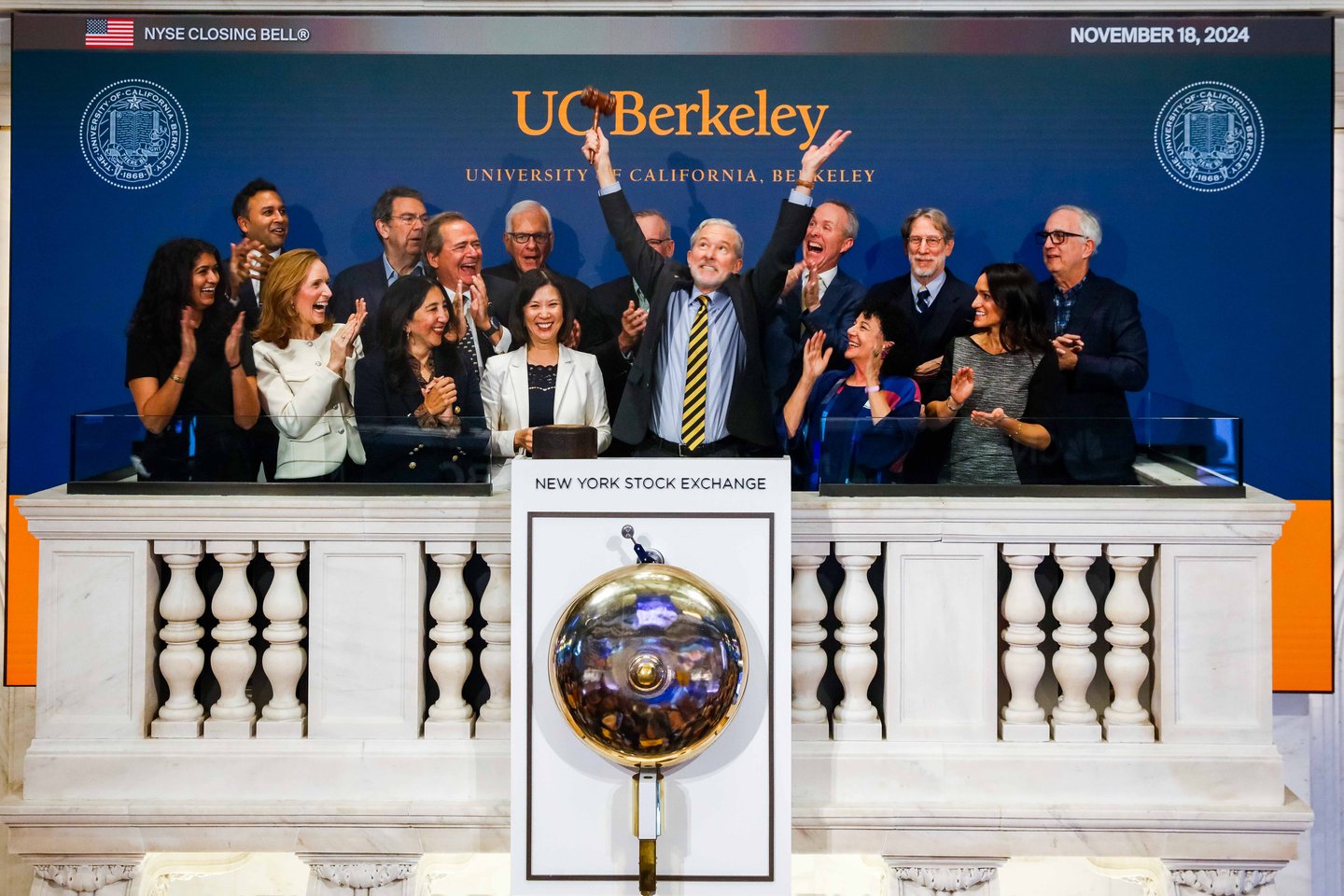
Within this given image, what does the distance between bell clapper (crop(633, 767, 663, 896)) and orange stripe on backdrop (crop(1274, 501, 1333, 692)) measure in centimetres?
335

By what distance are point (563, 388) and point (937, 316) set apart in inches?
61.3

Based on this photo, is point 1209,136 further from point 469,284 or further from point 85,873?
point 85,873

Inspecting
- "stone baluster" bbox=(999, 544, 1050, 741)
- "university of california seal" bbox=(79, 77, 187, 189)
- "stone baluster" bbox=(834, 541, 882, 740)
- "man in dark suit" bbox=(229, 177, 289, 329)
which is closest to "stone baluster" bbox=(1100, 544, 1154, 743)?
"stone baluster" bbox=(999, 544, 1050, 741)

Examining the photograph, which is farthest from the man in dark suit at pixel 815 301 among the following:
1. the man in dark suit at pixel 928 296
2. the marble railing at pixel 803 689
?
the marble railing at pixel 803 689

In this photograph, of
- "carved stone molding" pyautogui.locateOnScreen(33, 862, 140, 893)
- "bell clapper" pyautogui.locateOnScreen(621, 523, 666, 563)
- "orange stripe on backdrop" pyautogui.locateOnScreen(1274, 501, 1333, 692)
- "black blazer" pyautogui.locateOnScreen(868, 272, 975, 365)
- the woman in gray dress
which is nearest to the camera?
"bell clapper" pyautogui.locateOnScreen(621, 523, 666, 563)

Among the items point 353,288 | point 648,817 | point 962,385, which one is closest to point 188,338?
point 353,288

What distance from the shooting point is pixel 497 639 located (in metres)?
3.16

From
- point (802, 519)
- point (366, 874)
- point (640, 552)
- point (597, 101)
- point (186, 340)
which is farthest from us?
point (186, 340)

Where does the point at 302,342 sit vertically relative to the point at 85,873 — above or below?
above

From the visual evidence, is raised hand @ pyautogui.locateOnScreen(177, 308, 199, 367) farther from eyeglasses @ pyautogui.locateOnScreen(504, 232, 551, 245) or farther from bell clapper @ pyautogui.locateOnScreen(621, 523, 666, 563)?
bell clapper @ pyautogui.locateOnScreen(621, 523, 666, 563)

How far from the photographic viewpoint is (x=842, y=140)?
5180 mm

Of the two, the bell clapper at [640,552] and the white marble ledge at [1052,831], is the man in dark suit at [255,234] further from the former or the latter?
the white marble ledge at [1052,831]

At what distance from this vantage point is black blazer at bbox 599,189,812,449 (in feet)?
17.0

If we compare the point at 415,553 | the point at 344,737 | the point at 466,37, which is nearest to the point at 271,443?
the point at 415,553
